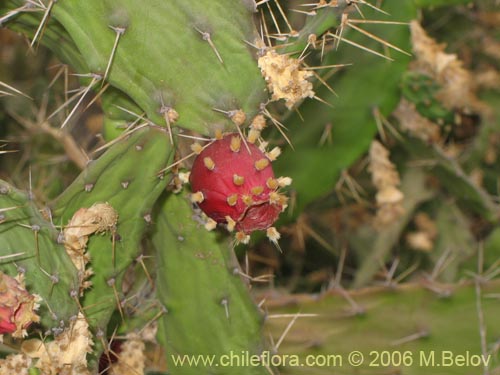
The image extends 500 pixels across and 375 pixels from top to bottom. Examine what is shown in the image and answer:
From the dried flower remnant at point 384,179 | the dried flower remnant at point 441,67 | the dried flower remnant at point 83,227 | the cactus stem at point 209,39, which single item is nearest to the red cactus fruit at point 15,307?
the dried flower remnant at point 83,227

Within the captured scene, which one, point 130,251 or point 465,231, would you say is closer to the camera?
point 130,251

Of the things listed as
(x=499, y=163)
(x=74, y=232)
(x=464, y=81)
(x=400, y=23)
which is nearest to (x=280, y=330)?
(x=74, y=232)

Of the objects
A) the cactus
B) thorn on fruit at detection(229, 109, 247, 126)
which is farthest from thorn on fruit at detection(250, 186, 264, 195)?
thorn on fruit at detection(229, 109, 247, 126)

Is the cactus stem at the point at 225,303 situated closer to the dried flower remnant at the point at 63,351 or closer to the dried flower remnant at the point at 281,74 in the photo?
the dried flower remnant at the point at 63,351

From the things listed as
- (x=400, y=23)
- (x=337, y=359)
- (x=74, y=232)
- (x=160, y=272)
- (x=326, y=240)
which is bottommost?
(x=326, y=240)

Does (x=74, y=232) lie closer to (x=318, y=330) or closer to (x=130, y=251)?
(x=130, y=251)

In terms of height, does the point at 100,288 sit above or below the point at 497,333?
above

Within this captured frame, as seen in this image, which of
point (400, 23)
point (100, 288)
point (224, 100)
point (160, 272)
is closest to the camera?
point (224, 100)
